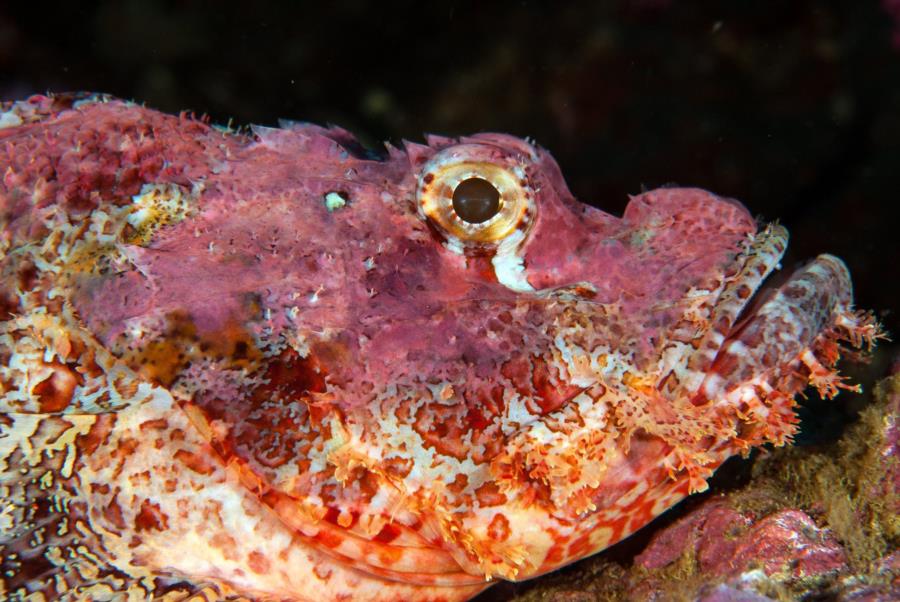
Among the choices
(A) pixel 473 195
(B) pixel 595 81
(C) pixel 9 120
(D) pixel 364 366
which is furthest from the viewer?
(B) pixel 595 81

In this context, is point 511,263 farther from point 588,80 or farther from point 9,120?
point 588,80

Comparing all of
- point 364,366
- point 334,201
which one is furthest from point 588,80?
point 364,366

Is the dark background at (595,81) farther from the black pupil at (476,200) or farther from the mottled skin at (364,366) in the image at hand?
the black pupil at (476,200)

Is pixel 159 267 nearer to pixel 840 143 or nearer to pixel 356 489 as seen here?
pixel 356 489

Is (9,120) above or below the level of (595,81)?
below

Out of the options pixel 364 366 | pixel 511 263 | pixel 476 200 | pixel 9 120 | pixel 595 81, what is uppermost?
pixel 595 81

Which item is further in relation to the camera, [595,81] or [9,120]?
[595,81]

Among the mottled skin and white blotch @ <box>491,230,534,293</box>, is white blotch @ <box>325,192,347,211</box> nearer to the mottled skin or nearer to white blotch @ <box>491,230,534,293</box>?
the mottled skin

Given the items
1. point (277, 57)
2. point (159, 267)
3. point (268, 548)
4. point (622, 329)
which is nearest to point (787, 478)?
point (622, 329)
